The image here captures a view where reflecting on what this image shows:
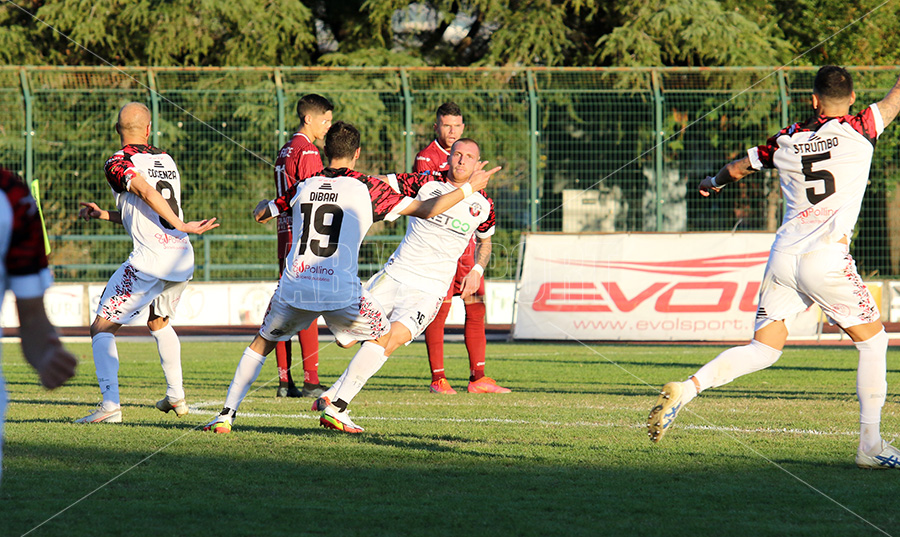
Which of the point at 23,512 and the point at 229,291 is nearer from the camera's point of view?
the point at 23,512

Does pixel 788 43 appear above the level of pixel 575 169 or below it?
above

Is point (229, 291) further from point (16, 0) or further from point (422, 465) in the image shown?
point (422, 465)

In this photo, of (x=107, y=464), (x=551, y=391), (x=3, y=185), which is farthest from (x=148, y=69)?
(x=3, y=185)

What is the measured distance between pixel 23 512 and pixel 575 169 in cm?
1559

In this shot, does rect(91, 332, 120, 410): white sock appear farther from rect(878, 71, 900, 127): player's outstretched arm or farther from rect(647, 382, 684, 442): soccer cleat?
rect(878, 71, 900, 127): player's outstretched arm

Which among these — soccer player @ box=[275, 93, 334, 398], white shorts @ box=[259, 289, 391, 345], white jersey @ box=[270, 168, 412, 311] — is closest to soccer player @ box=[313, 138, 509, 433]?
white shorts @ box=[259, 289, 391, 345]

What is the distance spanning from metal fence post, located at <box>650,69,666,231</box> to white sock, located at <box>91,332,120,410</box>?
42.7ft

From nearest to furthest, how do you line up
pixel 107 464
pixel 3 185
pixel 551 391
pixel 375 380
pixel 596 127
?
pixel 3 185 < pixel 107 464 < pixel 551 391 < pixel 375 380 < pixel 596 127

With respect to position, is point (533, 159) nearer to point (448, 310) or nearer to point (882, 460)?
point (448, 310)

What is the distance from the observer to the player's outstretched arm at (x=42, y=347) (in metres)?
2.63

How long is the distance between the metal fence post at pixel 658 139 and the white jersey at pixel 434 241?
11.3 metres

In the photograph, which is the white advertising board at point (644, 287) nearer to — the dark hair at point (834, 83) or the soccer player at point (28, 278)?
the dark hair at point (834, 83)

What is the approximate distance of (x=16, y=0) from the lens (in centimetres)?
2388

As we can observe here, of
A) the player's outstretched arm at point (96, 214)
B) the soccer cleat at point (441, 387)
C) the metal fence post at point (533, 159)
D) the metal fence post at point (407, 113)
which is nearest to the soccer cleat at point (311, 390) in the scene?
the soccer cleat at point (441, 387)
